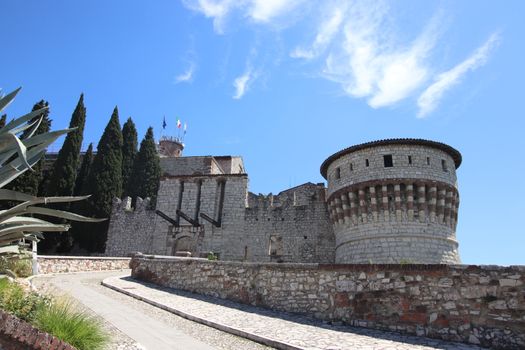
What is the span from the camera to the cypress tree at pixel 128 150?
32650mm

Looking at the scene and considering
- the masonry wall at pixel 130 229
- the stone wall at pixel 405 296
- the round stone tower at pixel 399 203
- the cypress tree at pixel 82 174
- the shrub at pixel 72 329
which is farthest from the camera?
the cypress tree at pixel 82 174

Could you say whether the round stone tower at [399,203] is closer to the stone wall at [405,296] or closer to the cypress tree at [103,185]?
the stone wall at [405,296]

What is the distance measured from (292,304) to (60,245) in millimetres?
22080

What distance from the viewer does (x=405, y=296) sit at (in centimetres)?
910

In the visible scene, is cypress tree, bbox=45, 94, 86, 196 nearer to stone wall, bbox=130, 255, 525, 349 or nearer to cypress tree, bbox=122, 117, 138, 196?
cypress tree, bbox=122, 117, 138, 196

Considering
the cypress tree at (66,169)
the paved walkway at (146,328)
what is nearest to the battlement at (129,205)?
the cypress tree at (66,169)

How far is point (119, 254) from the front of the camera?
27.0m

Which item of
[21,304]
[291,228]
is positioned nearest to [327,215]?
[291,228]

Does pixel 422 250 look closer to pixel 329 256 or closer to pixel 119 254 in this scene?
pixel 329 256

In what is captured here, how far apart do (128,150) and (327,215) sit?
20282mm

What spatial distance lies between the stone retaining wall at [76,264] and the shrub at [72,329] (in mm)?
11091

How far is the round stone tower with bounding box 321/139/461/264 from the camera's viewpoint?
16703 millimetres

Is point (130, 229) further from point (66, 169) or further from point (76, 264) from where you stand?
point (76, 264)

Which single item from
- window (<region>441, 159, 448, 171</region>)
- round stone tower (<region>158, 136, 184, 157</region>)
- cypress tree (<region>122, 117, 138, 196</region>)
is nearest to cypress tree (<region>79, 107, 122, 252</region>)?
cypress tree (<region>122, 117, 138, 196</region>)
